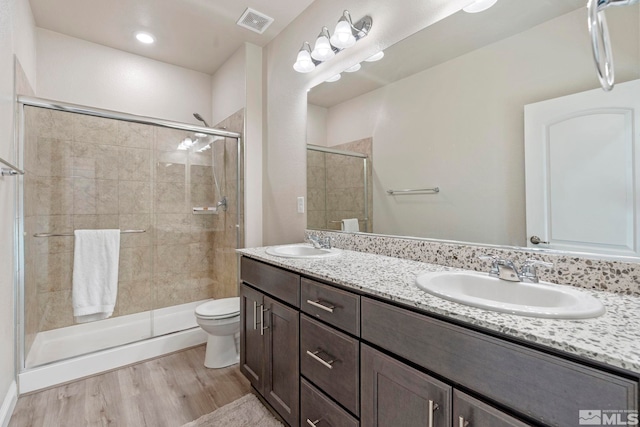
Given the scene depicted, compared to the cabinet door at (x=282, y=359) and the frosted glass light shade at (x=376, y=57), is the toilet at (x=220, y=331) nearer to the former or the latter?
the cabinet door at (x=282, y=359)

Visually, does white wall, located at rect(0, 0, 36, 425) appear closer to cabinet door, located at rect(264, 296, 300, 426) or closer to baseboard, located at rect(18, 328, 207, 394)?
baseboard, located at rect(18, 328, 207, 394)

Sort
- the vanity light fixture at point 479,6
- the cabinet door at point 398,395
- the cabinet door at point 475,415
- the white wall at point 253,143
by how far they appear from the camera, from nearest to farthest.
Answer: the cabinet door at point 475,415 → the cabinet door at point 398,395 → the vanity light fixture at point 479,6 → the white wall at point 253,143

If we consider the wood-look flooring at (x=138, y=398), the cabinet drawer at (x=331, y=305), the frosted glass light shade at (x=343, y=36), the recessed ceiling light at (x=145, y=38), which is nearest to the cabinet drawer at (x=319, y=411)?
the cabinet drawer at (x=331, y=305)

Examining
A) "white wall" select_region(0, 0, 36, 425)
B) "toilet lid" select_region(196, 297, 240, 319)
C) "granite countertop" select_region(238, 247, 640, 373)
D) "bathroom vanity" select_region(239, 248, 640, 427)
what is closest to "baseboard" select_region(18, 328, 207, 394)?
"white wall" select_region(0, 0, 36, 425)

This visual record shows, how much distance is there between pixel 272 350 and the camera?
4.87 ft

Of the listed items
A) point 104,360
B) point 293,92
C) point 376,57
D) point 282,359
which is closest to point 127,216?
point 104,360

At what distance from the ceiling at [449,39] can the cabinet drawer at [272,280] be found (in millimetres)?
1170

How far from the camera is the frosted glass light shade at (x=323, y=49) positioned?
1814mm

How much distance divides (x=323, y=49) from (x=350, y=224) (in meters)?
1.11

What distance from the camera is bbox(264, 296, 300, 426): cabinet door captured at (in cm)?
132

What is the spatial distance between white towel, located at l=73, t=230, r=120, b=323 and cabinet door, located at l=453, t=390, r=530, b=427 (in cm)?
240

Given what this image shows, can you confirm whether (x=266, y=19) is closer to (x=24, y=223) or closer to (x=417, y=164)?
(x=417, y=164)

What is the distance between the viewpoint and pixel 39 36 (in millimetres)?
2295

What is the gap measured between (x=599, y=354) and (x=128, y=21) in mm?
3095
